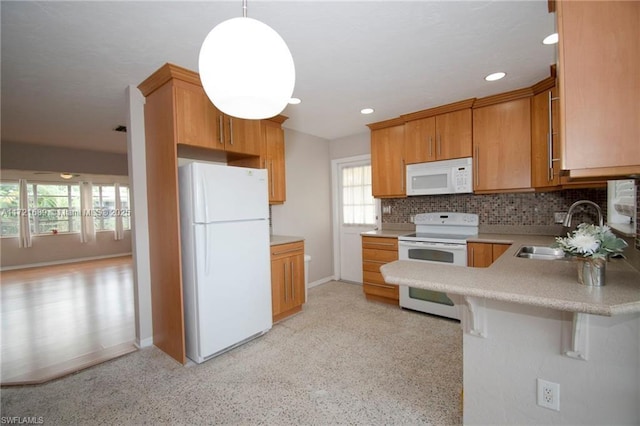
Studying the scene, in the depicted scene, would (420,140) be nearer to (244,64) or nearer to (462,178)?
(462,178)

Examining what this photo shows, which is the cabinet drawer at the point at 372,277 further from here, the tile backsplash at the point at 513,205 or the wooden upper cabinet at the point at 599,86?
the wooden upper cabinet at the point at 599,86

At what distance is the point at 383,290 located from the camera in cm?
364

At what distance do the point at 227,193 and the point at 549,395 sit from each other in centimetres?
242

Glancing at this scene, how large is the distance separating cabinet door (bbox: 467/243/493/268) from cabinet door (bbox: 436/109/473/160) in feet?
3.38

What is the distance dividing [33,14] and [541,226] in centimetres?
445

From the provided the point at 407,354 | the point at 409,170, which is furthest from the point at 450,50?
the point at 407,354

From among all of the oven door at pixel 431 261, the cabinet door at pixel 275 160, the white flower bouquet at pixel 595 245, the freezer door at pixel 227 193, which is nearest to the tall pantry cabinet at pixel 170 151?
the freezer door at pixel 227 193

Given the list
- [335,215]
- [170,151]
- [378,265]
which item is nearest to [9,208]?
[170,151]

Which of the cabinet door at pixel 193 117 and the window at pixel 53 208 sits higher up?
the cabinet door at pixel 193 117

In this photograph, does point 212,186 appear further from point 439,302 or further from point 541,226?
point 541,226

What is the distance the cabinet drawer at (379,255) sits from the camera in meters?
3.57

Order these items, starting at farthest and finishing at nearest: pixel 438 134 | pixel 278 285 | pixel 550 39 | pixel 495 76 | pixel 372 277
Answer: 1. pixel 372 277
2. pixel 438 134
3. pixel 278 285
4. pixel 495 76
5. pixel 550 39

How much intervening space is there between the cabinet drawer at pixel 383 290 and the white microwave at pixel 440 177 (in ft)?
3.97

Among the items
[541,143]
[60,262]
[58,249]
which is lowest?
[60,262]
